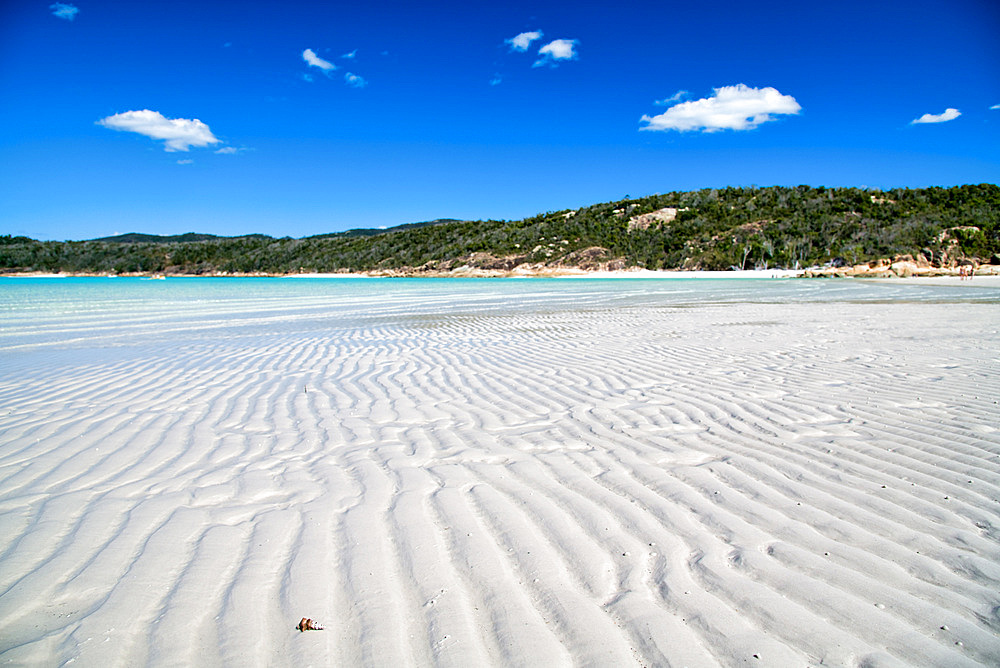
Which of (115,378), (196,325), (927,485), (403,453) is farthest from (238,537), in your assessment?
(196,325)

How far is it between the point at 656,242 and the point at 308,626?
63.9 meters

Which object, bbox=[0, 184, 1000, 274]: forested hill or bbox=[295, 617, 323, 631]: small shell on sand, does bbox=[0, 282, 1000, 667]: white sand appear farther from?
bbox=[0, 184, 1000, 274]: forested hill

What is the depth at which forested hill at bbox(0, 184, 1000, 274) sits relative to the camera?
165 ft

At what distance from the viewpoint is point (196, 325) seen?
1195 cm

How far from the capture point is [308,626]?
1.80 metres

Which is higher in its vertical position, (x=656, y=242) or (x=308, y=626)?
(x=656, y=242)

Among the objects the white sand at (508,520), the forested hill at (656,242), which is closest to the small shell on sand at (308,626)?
the white sand at (508,520)

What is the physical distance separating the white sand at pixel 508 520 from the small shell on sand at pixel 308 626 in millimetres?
37

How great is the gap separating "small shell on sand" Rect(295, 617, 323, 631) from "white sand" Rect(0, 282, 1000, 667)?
0.04 m

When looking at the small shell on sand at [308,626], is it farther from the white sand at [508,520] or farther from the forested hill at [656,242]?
the forested hill at [656,242]

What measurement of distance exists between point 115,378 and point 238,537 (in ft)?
15.7

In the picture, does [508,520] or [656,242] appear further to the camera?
[656,242]

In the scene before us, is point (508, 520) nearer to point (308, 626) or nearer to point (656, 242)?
point (308, 626)

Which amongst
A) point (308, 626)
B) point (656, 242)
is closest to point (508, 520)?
point (308, 626)
